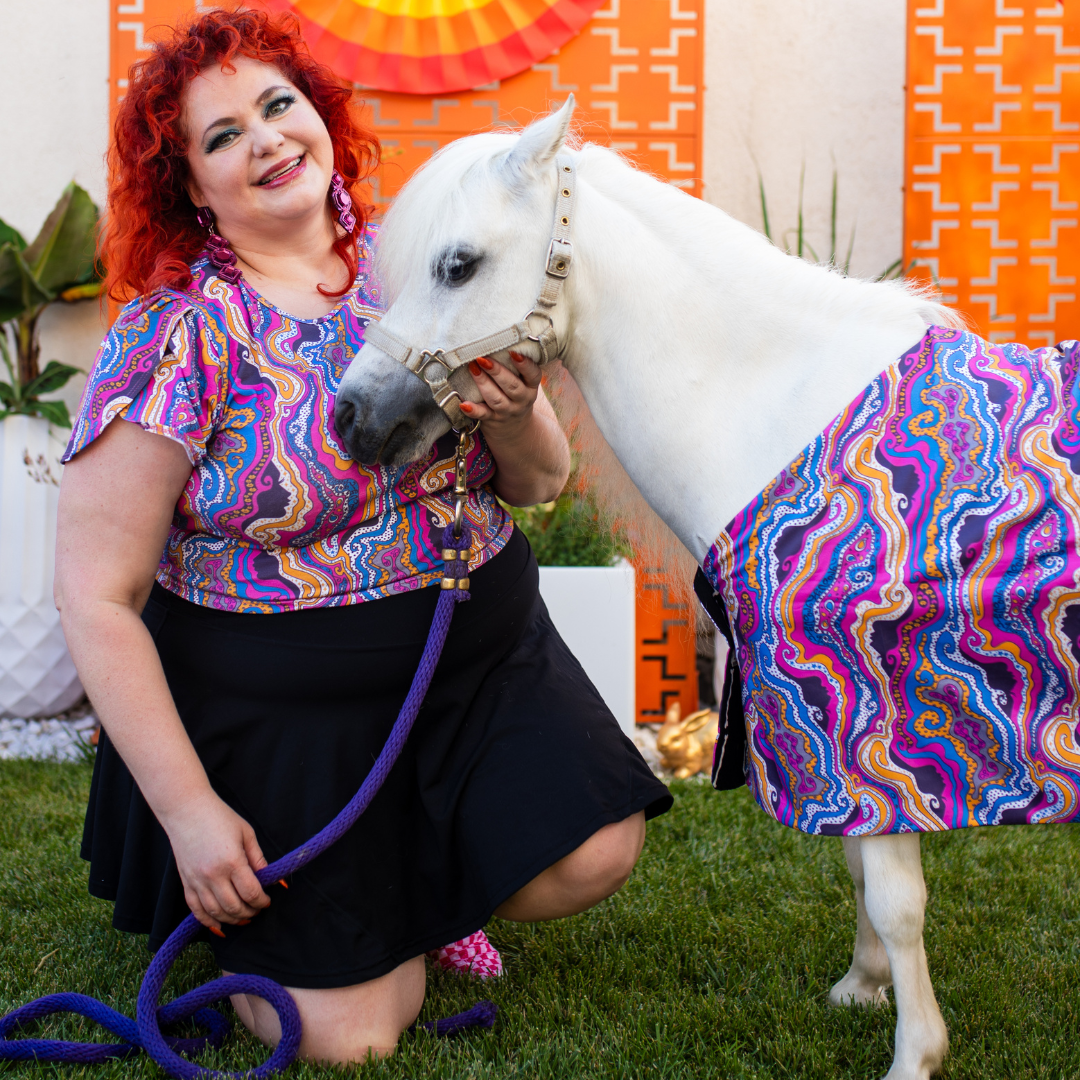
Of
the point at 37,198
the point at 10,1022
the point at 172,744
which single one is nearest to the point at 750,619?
the point at 172,744

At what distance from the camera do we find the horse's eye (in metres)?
1.31

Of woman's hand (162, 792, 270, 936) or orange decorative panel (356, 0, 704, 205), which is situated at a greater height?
orange decorative panel (356, 0, 704, 205)

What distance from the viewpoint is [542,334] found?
1.33m

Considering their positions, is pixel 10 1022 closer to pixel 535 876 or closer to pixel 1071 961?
pixel 535 876

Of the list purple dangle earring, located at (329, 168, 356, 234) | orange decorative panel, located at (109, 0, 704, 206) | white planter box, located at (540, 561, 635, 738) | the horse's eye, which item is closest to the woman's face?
purple dangle earring, located at (329, 168, 356, 234)

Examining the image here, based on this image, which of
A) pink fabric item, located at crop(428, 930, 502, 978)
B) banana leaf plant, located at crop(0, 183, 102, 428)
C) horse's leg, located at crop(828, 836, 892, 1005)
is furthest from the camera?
banana leaf plant, located at crop(0, 183, 102, 428)

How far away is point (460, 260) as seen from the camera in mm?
1309

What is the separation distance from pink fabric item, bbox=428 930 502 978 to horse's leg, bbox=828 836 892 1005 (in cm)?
59

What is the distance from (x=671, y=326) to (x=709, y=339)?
54mm

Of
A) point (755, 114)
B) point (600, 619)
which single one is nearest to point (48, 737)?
point (600, 619)

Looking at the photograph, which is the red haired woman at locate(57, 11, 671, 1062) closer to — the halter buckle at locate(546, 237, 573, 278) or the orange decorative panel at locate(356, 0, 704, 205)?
the halter buckle at locate(546, 237, 573, 278)

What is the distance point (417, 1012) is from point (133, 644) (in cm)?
75

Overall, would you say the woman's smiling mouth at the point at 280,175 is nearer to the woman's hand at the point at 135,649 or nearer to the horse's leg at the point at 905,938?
the woman's hand at the point at 135,649

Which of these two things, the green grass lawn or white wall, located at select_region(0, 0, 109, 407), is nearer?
the green grass lawn
